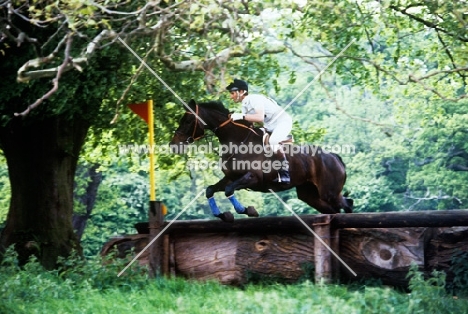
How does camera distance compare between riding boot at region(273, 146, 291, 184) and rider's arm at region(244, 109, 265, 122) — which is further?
riding boot at region(273, 146, 291, 184)

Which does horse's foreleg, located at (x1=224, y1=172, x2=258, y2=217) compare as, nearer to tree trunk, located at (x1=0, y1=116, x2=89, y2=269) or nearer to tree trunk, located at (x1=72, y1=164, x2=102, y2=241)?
tree trunk, located at (x1=0, y1=116, x2=89, y2=269)

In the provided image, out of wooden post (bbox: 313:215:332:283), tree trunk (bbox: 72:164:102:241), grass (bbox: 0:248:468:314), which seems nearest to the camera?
grass (bbox: 0:248:468:314)

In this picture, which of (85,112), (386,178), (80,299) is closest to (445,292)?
(80,299)

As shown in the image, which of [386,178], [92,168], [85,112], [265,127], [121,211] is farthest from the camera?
[386,178]

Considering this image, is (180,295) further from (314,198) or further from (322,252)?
(314,198)

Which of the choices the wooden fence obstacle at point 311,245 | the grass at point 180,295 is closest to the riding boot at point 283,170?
the wooden fence obstacle at point 311,245

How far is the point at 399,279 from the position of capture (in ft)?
35.0

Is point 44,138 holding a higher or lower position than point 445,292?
higher

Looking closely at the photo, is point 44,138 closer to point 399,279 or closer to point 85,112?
point 85,112

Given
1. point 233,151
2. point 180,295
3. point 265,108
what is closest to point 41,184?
point 233,151

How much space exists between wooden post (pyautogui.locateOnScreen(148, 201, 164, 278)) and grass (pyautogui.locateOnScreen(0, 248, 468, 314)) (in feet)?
0.77

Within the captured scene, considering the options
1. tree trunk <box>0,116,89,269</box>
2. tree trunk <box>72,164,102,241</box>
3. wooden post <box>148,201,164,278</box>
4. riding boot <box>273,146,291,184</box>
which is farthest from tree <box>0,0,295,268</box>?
tree trunk <box>72,164,102,241</box>

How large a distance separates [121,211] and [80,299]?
1169 inches

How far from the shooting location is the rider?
41.2ft
